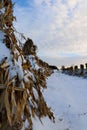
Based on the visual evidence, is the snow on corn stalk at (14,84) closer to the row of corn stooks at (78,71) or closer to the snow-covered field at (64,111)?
the snow-covered field at (64,111)

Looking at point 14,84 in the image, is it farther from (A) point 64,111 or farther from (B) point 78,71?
(B) point 78,71

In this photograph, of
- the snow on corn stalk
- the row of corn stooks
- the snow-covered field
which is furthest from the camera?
the row of corn stooks

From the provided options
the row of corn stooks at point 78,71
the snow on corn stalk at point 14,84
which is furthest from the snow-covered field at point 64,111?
the row of corn stooks at point 78,71

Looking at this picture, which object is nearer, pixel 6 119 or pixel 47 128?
pixel 6 119

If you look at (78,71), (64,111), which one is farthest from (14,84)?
(78,71)

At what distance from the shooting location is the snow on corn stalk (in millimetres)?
4035

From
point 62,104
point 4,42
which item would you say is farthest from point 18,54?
point 62,104

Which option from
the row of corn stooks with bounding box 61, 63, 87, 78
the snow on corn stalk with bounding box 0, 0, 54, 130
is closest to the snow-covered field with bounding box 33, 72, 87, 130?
the snow on corn stalk with bounding box 0, 0, 54, 130

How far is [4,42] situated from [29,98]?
78cm

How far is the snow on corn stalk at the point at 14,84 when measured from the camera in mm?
4035

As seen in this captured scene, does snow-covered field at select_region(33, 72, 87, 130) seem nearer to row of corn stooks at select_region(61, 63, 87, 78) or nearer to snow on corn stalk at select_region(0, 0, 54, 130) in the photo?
snow on corn stalk at select_region(0, 0, 54, 130)

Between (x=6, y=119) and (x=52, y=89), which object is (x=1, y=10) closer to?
(x=6, y=119)

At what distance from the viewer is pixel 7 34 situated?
15.4ft

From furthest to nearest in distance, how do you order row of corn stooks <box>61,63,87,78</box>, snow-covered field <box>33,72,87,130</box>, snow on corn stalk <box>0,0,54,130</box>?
1. row of corn stooks <box>61,63,87,78</box>
2. snow-covered field <box>33,72,87,130</box>
3. snow on corn stalk <box>0,0,54,130</box>
